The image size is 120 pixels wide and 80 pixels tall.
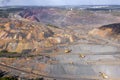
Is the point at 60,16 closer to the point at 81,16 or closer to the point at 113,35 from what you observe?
the point at 81,16

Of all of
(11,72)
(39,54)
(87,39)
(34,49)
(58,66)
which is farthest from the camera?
(87,39)

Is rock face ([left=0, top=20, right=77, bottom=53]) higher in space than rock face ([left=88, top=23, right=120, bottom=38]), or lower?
higher

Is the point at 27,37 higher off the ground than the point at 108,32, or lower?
higher

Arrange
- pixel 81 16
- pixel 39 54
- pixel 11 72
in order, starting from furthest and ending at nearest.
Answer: pixel 81 16, pixel 39 54, pixel 11 72

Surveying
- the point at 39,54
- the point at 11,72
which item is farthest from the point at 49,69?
the point at 39,54

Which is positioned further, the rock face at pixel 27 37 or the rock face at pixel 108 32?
the rock face at pixel 108 32

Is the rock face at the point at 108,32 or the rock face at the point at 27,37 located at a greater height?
the rock face at the point at 27,37

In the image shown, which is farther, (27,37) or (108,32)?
(108,32)

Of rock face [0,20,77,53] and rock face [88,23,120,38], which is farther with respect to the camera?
rock face [88,23,120,38]
